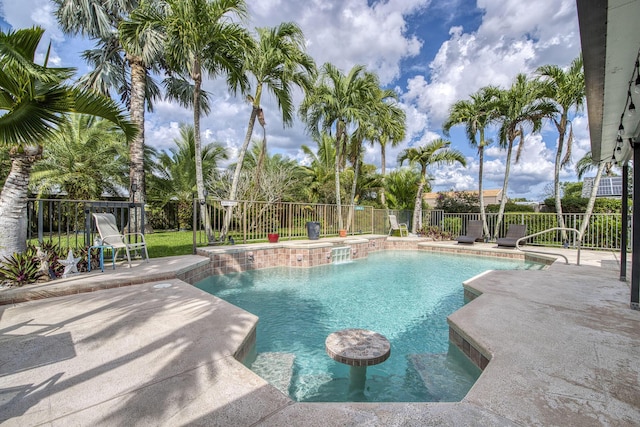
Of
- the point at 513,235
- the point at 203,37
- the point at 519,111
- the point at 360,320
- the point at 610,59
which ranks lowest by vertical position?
the point at 360,320

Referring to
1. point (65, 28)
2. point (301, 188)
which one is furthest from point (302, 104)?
point (65, 28)

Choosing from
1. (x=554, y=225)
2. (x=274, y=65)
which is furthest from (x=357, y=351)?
(x=554, y=225)

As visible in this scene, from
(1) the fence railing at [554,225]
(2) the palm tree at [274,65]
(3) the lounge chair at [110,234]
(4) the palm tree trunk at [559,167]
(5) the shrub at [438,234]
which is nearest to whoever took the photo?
(3) the lounge chair at [110,234]

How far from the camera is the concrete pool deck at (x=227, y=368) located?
4.84 feet

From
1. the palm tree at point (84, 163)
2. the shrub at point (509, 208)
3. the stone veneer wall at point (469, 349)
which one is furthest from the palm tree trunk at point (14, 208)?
the shrub at point (509, 208)

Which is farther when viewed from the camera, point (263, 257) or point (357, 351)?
point (263, 257)

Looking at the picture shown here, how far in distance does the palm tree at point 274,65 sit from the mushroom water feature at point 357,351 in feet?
20.7

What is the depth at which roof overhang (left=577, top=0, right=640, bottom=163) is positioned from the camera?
5.01 ft

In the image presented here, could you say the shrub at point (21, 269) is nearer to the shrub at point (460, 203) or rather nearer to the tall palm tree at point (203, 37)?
the tall palm tree at point (203, 37)

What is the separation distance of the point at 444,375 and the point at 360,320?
1.51 metres

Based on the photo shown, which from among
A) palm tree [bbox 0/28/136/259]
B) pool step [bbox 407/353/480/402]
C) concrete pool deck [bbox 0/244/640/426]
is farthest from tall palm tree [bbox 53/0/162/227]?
pool step [bbox 407/353/480/402]

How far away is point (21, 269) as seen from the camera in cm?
374

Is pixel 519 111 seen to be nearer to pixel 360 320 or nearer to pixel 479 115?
pixel 479 115

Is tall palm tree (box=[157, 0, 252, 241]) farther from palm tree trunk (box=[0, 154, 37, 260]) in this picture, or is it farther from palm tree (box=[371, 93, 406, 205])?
palm tree (box=[371, 93, 406, 205])
